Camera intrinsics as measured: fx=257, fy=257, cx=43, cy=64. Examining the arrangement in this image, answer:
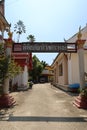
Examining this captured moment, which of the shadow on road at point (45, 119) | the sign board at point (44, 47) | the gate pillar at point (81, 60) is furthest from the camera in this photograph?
the sign board at point (44, 47)

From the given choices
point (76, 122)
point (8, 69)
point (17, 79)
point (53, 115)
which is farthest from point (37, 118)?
point (17, 79)

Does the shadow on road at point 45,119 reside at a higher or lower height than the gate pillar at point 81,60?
lower

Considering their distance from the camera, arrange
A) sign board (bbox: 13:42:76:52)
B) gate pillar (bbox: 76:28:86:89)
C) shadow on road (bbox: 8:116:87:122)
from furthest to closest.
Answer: sign board (bbox: 13:42:76:52) < gate pillar (bbox: 76:28:86:89) < shadow on road (bbox: 8:116:87:122)

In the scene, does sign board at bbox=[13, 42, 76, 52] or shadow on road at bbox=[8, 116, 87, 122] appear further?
sign board at bbox=[13, 42, 76, 52]

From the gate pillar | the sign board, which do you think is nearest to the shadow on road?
the gate pillar

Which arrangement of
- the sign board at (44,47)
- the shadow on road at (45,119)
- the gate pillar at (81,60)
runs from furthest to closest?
the sign board at (44,47), the gate pillar at (81,60), the shadow on road at (45,119)

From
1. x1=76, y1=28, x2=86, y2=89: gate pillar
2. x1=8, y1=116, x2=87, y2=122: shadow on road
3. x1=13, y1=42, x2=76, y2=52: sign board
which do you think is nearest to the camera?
x1=8, y1=116, x2=87, y2=122: shadow on road

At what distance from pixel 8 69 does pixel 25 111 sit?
8.95 feet

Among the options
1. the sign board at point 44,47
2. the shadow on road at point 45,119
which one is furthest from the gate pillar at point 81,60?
the shadow on road at point 45,119

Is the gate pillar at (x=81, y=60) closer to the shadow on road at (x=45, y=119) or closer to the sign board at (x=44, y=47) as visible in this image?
the sign board at (x=44, y=47)

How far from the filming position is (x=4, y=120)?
10.6 m

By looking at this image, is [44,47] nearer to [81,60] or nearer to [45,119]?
[81,60]

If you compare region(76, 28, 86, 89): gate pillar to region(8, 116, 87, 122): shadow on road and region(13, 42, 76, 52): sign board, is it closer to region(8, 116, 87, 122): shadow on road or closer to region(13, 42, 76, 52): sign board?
region(13, 42, 76, 52): sign board

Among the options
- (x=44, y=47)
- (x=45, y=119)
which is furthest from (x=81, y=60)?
(x=45, y=119)
